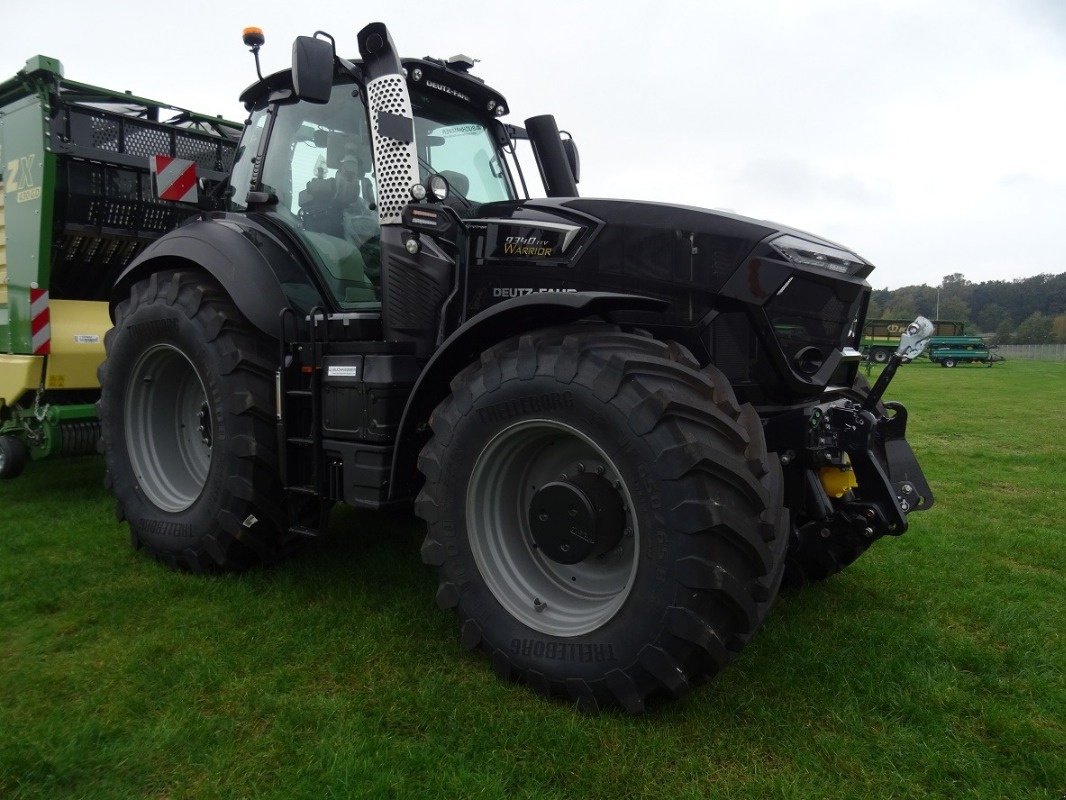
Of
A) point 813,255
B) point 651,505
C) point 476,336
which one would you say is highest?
point 813,255

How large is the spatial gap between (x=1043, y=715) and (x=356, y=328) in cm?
327

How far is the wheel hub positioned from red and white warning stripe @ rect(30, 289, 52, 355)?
4617 mm

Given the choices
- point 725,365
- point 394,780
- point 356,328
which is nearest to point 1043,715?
point 725,365

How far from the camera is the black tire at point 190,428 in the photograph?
392 cm

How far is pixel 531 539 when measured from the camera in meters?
3.23

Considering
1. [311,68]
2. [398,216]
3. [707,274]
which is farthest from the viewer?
[398,216]

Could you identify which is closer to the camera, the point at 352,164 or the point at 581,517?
the point at 581,517

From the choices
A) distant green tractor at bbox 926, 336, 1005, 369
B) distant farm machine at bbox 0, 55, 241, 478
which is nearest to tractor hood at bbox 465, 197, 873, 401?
distant farm machine at bbox 0, 55, 241, 478

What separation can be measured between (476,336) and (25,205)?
14.9ft

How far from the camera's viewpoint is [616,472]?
9.16 ft

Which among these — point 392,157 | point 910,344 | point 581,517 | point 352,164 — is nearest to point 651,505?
point 581,517

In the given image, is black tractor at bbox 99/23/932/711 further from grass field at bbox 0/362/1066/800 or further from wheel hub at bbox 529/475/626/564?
grass field at bbox 0/362/1066/800

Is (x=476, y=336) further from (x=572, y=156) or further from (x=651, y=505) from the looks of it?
(x=572, y=156)

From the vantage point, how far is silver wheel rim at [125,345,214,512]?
4.52 m
